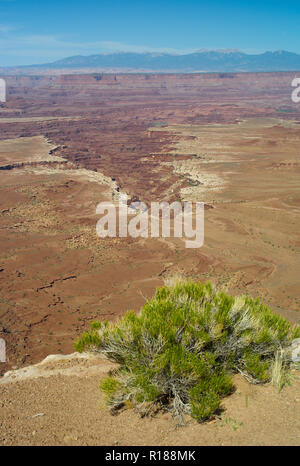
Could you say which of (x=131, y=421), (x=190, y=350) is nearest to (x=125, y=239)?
(x=190, y=350)

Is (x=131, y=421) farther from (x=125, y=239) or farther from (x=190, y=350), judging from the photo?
(x=125, y=239)

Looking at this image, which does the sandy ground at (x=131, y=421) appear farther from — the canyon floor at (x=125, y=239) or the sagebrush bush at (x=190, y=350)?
the sagebrush bush at (x=190, y=350)

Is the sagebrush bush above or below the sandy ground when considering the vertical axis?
above

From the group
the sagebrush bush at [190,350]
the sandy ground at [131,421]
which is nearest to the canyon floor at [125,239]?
the sandy ground at [131,421]

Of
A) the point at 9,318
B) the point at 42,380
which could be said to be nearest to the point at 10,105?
the point at 9,318

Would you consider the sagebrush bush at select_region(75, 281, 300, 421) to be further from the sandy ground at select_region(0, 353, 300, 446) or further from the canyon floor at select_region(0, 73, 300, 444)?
the canyon floor at select_region(0, 73, 300, 444)

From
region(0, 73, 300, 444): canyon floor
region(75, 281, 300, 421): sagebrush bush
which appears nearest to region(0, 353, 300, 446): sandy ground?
region(0, 73, 300, 444): canyon floor
